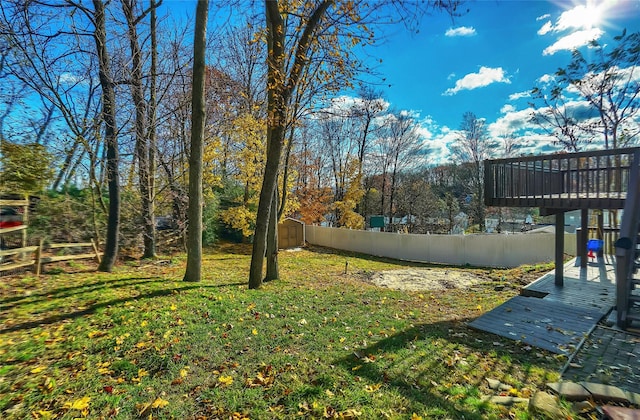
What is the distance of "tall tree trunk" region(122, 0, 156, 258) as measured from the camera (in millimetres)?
7773

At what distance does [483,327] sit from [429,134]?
22137 mm

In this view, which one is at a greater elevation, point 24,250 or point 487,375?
point 24,250

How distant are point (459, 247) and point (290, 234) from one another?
867 centimetres

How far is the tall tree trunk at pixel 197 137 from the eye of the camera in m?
5.74

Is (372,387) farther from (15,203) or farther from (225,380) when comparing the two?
(15,203)

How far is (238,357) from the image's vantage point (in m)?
2.99

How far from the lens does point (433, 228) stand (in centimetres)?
2267

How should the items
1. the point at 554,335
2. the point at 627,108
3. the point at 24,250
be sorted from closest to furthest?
1. the point at 554,335
2. the point at 24,250
3. the point at 627,108

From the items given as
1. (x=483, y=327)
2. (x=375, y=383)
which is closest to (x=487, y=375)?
(x=375, y=383)

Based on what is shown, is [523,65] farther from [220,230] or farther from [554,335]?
[220,230]

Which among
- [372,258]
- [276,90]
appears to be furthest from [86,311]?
[372,258]

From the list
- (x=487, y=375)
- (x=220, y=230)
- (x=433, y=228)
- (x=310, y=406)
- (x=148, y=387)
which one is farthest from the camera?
(x=433, y=228)

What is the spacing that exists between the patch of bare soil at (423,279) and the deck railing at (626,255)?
12.9 feet

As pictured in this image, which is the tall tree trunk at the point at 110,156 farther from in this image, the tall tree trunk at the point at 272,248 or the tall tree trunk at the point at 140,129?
the tall tree trunk at the point at 272,248
